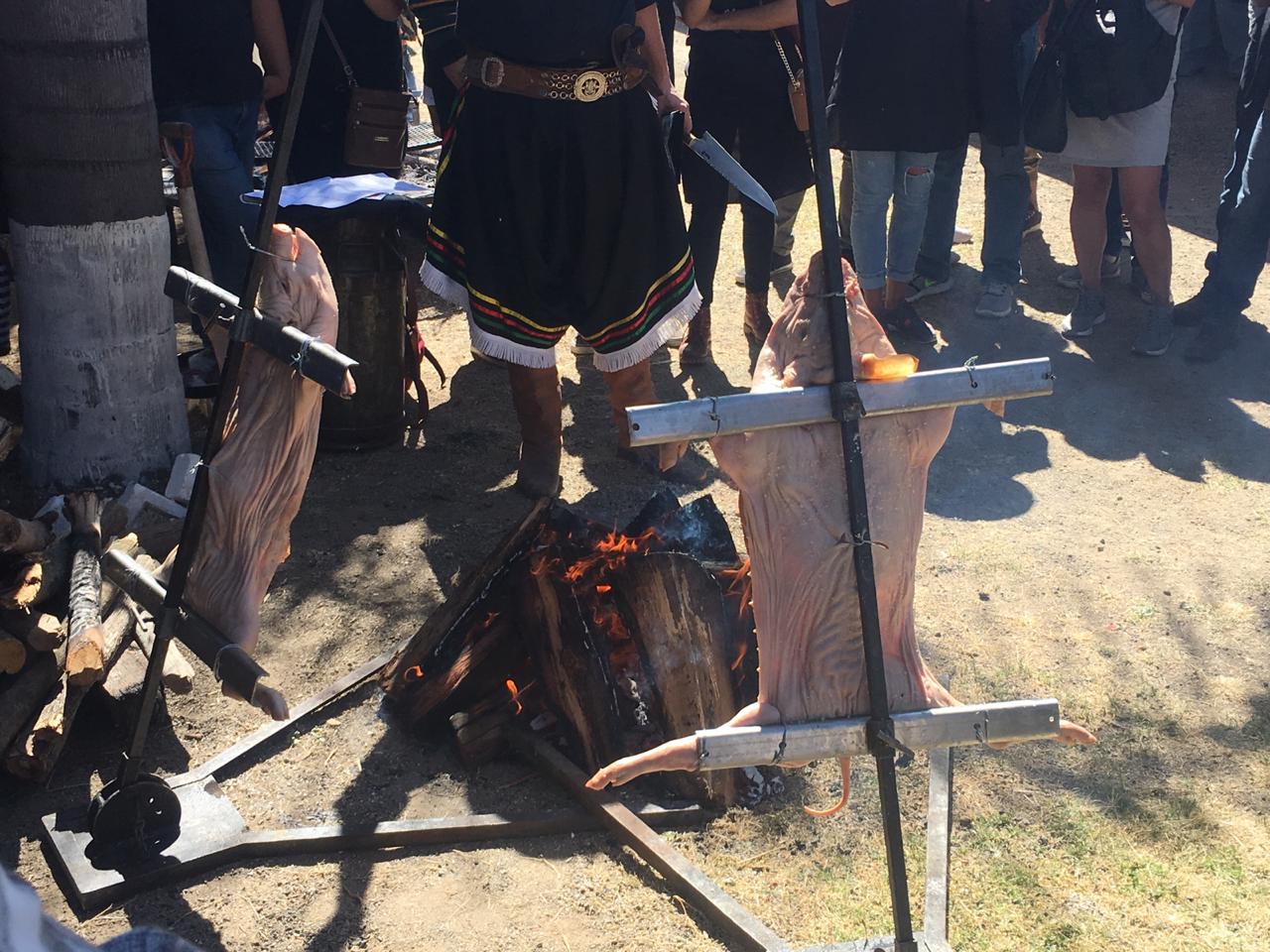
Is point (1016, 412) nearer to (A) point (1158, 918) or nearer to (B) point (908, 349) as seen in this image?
(B) point (908, 349)

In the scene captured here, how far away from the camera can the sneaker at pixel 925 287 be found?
22.0 ft

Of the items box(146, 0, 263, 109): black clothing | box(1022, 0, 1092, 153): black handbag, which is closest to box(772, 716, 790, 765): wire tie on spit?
box(146, 0, 263, 109): black clothing

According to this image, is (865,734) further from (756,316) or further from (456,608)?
(756,316)

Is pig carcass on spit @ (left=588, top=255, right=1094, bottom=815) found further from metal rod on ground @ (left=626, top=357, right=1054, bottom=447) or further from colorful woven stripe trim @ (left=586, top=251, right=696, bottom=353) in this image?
colorful woven stripe trim @ (left=586, top=251, right=696, bottom=353)

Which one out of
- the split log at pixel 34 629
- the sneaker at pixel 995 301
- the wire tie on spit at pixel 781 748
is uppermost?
the sneaker at pixel 995 301

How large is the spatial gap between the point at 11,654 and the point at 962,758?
2557 mm

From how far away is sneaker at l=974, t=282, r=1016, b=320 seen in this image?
6.47 metres

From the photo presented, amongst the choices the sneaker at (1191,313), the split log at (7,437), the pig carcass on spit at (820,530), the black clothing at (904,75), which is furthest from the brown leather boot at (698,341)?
the pig carcass on spit at (820,530)

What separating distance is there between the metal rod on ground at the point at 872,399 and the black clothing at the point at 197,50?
3.58m

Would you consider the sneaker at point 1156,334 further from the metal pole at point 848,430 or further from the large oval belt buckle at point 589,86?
the metal pole at point 848,430

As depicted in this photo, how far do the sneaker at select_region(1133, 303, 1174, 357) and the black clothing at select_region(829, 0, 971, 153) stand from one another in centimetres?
140

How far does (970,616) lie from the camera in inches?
158

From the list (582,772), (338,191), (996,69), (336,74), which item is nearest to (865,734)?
(582,772)

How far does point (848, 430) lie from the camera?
77.2 inches
